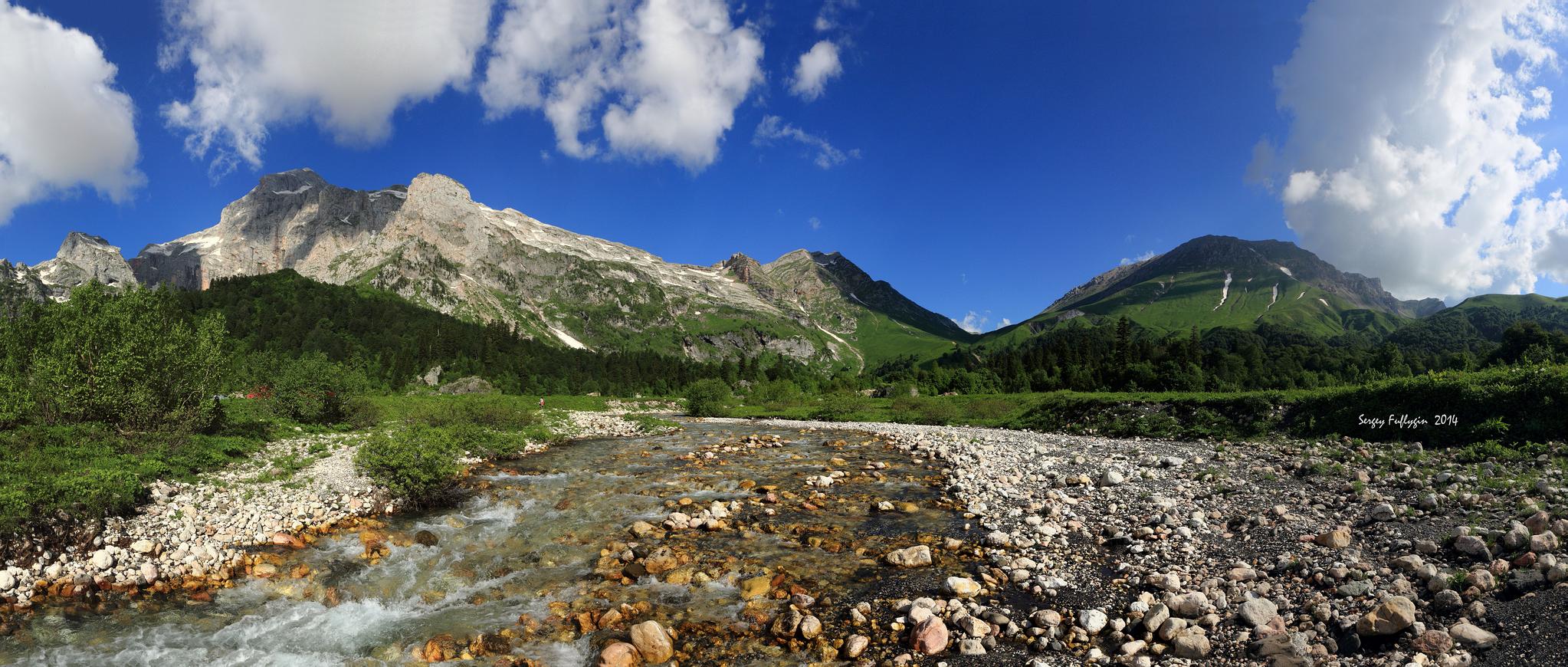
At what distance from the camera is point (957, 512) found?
17.9 metres

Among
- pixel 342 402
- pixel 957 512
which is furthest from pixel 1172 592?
pixel 342 402

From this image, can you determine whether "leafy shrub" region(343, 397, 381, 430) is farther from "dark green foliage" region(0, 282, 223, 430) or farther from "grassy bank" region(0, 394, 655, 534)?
"dark green foliage" region(0, 282, 223, 430)

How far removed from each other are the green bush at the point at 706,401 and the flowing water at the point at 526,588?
58.2m

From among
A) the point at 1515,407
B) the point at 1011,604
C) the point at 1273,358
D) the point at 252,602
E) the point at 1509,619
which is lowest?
the point at 252,602

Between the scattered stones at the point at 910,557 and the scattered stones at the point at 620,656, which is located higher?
the scattered stones at the point at 910,557

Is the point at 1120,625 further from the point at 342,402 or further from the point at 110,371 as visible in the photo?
the point at 342,402

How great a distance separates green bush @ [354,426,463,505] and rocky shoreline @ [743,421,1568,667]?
54.1 feet

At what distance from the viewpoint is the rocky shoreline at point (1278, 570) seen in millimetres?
7520

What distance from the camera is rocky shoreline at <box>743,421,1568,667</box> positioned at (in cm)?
752

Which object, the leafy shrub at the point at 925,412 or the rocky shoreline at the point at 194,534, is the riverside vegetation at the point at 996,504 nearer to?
the rocky shoreline at the point at 194,534

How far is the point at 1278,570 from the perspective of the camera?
1020cm

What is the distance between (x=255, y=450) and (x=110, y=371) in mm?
6353

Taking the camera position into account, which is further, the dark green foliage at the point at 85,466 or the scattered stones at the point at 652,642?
the dark green foliage at the point at 85,466

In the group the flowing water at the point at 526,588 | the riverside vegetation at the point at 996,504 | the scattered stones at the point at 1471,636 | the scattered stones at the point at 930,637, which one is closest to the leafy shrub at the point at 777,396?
the riverside vegetation at the point at 996,504
